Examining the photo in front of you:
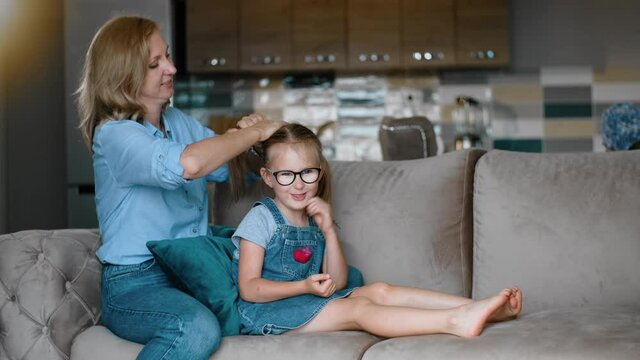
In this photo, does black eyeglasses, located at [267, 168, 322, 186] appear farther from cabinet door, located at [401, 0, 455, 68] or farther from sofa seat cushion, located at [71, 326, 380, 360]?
cabinet door, located at [401, 0, 455, 68]

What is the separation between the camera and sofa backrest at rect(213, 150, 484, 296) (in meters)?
2.48

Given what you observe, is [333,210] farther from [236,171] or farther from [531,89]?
[531,89]

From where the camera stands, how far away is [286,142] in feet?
7.65

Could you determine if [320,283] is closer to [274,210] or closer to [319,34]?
[274,210]

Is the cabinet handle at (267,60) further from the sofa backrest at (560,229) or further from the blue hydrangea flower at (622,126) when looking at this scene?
the sofa backrest at (560,229)

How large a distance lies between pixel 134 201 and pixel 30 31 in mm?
2866

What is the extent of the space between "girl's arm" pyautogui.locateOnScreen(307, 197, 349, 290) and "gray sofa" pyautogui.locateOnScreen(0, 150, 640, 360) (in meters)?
0.21

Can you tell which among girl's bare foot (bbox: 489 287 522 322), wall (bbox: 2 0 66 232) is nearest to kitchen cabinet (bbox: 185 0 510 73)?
wall (bbox: 2 0 66 232)

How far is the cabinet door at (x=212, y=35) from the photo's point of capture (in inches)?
237

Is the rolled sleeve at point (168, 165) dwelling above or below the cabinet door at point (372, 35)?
below

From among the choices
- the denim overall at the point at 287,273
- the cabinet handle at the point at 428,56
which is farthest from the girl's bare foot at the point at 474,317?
the cabinet handle at the point at 428,56

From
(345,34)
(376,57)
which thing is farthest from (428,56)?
(345,34)

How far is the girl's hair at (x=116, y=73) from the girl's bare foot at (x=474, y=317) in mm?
982

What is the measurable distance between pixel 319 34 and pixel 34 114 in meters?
2.00
